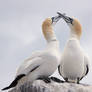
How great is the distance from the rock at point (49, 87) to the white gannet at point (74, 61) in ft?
4.25

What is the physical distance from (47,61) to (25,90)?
3.23ft

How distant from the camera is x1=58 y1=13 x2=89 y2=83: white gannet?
36.1 feet

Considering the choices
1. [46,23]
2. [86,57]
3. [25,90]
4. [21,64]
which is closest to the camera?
[25,90]

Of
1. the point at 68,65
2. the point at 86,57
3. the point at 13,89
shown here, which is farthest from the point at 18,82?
the point at 86,57

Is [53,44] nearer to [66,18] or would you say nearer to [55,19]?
[55,19]

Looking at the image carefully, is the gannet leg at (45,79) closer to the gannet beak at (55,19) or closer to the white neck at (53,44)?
the white neck at (53,44)

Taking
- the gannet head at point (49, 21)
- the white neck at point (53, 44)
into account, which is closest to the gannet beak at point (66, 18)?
the gannet head at point (49, 21)

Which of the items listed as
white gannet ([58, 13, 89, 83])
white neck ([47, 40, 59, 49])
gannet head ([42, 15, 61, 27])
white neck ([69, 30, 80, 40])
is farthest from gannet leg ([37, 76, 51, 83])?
white neck ([69, 30, 80, 40])

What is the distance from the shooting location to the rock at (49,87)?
30.4 ft

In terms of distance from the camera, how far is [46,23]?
35.3 ft

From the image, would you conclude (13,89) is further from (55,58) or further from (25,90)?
(55,58)

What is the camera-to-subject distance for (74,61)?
36.0 feet

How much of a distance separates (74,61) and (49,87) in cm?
186

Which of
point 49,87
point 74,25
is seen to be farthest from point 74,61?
point 49,87
